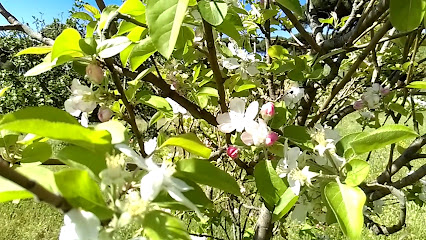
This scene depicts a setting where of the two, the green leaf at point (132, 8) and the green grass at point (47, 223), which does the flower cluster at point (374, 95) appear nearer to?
the green leaf at point (132, 8)

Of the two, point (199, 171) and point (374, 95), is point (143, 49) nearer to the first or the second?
point (199, 171)

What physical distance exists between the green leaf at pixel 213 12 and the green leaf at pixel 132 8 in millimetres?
88

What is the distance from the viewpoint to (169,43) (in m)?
0.51

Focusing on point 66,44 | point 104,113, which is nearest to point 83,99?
point 104,113

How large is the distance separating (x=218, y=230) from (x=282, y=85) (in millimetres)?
1989

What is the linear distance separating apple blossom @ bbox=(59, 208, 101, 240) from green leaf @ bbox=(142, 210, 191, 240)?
0.05 m

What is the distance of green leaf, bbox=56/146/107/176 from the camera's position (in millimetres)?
432

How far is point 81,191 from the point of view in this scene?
365 millimetres

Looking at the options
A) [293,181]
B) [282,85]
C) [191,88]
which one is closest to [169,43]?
[293,181]

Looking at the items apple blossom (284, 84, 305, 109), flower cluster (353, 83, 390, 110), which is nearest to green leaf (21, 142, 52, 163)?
apple blossom (284, 84, 305, 109)

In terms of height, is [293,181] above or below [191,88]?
below

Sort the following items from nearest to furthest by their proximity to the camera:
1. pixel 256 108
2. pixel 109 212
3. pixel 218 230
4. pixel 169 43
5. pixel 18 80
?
pixel 109 212 → pixel 169 43 → pixel 256 108 → pixel 218 230 → pixel 18 80

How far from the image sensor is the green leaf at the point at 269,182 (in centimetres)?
66

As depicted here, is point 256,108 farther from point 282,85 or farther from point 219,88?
point 282,85
